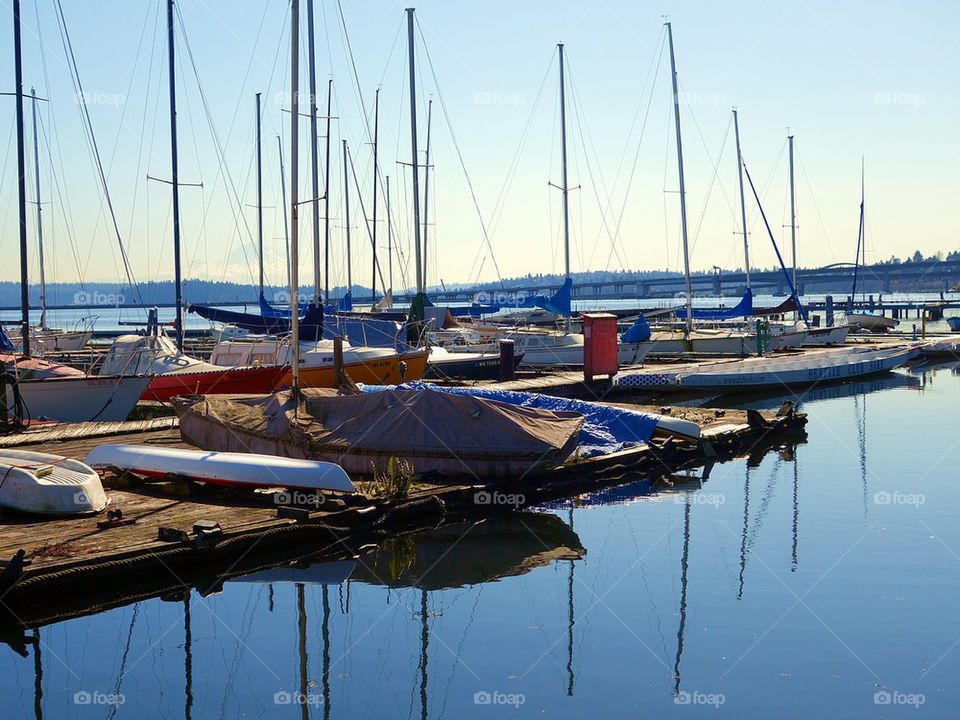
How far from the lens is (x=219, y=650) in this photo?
1119 centimetres

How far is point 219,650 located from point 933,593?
328 inches

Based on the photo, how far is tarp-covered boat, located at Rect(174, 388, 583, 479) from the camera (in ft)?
55.5

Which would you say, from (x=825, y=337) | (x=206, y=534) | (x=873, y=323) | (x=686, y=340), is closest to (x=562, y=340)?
(x=686, y=340)

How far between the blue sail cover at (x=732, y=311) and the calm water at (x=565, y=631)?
35.8 m

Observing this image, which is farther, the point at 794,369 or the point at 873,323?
the point at 873,323

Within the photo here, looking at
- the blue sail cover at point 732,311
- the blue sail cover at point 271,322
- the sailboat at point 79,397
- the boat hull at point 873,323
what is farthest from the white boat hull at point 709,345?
the boat hull at point 873,323

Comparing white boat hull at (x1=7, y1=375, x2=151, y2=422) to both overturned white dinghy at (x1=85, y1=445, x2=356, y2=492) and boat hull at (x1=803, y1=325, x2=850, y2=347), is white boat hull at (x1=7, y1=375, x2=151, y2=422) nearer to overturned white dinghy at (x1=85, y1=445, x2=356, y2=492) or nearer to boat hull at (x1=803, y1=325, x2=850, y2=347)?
overturned white dinghy at (x1=85, y1=445, x2=356, y2=492)

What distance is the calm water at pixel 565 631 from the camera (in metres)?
9.86

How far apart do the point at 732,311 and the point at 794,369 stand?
19.0m

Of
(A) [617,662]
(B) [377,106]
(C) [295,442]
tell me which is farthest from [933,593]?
(B) [377,106]

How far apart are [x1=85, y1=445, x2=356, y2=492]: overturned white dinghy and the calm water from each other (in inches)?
54.9

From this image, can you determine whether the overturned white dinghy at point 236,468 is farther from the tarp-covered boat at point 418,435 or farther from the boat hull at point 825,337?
the boat hull at point 825,337

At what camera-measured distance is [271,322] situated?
39.6 metres

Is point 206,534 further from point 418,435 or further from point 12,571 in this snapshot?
point 418,435
